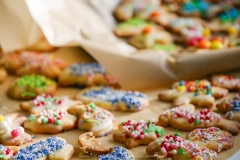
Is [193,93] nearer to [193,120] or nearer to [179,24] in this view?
[193,120]

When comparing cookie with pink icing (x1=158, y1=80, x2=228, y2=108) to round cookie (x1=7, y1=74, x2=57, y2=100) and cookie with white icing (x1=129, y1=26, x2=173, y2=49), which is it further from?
round cookie (x1=7, y1=74, x2=57, y2=100)

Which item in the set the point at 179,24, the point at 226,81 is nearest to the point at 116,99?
the point at 226,81

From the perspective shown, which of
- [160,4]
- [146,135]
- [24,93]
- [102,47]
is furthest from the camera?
[160,4]

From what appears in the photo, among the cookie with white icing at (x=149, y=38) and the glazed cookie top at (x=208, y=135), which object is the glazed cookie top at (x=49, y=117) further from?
the cookie with white icing at (x=149, y=38)

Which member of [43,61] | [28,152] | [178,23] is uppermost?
[178,23]

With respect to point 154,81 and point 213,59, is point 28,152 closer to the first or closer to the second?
point 154,81

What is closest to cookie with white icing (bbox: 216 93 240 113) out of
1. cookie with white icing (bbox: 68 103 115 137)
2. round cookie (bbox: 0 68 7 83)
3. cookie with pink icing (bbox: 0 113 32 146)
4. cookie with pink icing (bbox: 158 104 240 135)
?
cookie with pink icing (bbox: 158 104 240 135)

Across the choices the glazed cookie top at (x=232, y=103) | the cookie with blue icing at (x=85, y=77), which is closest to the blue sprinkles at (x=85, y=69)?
the cookie with blue icing at (x=85, y=77)

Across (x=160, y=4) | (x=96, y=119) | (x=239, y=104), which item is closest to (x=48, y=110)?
(x=96, y=119)
